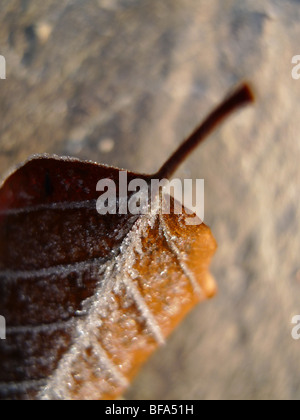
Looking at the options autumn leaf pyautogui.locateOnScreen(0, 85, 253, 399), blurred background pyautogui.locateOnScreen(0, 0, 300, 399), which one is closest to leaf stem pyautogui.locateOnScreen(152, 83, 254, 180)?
A: autumn leaf pyautogui.locateOnScreen(0, 85, 253, 399)

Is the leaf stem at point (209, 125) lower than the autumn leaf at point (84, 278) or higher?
higher

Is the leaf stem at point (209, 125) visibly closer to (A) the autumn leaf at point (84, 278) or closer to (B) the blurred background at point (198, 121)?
(A) the autumn leaf at point (84, 278)

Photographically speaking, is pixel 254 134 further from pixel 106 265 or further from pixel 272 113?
pixel 106 265

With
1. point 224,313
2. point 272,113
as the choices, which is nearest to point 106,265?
point 224,313

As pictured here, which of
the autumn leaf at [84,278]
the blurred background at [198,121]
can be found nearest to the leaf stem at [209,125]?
the autumn leaf at [84,278]

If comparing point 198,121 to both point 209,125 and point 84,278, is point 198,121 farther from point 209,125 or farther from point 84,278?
point 84,278

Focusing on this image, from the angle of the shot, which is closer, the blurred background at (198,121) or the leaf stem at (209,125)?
the leaf stem at (209,125)
